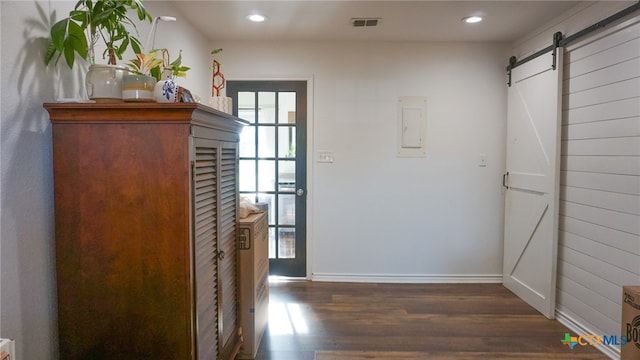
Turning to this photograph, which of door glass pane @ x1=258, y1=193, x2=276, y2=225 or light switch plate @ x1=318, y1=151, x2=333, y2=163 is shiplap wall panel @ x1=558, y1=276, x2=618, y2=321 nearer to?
light switch plate @ x1=318, y1=151, x2=333, y2=163

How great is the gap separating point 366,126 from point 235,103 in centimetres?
139

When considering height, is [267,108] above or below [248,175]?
above

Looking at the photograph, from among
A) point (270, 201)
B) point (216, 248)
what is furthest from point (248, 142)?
point (216, 248)

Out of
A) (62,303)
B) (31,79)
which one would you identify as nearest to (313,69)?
(31,79)

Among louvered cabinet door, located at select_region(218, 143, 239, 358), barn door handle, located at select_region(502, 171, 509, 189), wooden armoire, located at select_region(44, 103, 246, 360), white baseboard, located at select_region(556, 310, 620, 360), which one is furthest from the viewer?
barn door handle, located at select_region(502, 171, 509, 189)

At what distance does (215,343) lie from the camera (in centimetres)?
179

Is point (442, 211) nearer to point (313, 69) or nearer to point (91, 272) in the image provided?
point (313, 69)

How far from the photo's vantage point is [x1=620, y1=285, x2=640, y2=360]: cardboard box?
5.84ft

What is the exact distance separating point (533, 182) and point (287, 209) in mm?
2353

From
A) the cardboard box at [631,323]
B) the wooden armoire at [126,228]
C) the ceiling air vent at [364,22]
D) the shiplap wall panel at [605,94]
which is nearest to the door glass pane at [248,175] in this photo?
the ceiling air vent at [364,22]

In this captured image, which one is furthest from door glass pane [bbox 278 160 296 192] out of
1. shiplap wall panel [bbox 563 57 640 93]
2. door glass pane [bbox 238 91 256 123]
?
shiplap wall panel [bbox 563 57 640 93]

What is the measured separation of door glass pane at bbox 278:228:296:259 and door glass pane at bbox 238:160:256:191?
22.8 inches

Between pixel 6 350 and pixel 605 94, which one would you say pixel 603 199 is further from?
pixel 6 350

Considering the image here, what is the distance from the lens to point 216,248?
5.90 ft
